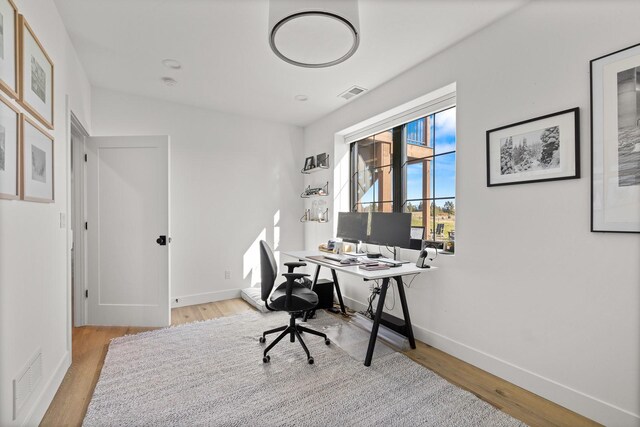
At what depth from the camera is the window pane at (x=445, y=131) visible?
2832mm

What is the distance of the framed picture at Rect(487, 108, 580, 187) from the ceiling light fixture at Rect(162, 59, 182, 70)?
2750mm

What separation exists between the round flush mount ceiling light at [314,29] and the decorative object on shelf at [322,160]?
76.1 inches

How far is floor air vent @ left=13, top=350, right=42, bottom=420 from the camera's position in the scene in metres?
1.46

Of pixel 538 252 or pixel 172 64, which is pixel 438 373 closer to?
pixel 538 252

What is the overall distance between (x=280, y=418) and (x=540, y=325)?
173 cm

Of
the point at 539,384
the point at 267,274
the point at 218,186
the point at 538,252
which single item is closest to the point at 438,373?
the point at 539,384

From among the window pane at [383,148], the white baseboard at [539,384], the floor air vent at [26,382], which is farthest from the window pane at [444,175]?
the floor air vent at [26,382]

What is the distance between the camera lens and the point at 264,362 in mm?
2373

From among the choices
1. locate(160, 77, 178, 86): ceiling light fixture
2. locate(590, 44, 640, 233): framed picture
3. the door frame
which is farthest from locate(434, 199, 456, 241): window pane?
the door frame

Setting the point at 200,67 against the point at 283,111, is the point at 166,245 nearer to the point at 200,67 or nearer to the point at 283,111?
the point at 200,67

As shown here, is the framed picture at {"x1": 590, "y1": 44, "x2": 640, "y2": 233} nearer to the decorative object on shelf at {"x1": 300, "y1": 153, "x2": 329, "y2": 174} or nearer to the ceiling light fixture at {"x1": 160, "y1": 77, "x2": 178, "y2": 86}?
the decorative object on shelf at {"x1": 300, "y1": 153, "x2": 329, "y2": 174}

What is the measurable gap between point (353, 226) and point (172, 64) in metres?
2.36

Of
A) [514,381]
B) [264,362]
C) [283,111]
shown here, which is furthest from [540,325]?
[283,111]

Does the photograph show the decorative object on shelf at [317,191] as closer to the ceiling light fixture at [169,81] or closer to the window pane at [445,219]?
the window pane at [445,219]
